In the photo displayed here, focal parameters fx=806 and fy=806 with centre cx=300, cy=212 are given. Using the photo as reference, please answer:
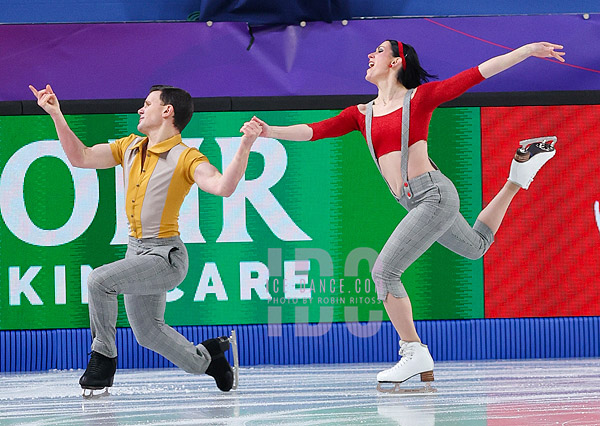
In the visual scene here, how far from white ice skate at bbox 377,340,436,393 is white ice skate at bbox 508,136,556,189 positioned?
84 cm

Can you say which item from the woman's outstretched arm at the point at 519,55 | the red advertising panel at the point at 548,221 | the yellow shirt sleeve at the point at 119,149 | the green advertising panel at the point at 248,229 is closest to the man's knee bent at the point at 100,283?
the yellow shirt sleeve at the point at 119,149

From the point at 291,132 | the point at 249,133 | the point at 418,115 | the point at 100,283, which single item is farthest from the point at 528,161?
the point at 100,283

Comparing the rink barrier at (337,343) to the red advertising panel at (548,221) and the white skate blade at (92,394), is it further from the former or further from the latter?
the white skate blade at (92,394)

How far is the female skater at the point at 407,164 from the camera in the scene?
9.70ft

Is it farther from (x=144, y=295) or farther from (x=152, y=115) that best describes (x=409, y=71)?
(x=144, y=295)

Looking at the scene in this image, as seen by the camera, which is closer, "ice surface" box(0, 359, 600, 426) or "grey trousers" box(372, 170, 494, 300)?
"ice surface" box(0, 359, 600, 426)

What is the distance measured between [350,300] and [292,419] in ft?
5.95

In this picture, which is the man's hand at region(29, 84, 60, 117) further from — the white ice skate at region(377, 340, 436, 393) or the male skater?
the white ice skate at region(377, 340, 436, 393)

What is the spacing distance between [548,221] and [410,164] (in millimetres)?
1477

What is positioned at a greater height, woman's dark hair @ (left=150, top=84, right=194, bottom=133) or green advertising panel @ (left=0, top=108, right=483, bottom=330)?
woman's dark hair @ (left=150, top=84, right=194, bottom=133)

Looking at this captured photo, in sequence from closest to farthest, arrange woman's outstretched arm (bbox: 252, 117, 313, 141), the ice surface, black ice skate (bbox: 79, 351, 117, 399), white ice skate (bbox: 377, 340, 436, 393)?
the ice surface → black ice skate (bbox: 79, 351, 117, 399) → white ice skate (bbox: 377, 340, 436, 393) → woman's outstretched arm (bbox: 252, 117, 313, 141)

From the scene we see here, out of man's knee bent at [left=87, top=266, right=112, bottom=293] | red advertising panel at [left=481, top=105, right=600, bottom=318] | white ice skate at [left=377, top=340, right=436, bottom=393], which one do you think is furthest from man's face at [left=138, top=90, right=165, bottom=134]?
red advertising panel at [left=481, top=105, right=600, bottom=318]

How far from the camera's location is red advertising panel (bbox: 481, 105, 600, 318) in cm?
417

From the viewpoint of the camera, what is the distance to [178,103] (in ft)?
9.89
